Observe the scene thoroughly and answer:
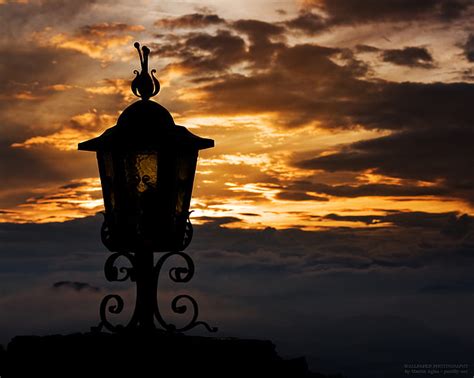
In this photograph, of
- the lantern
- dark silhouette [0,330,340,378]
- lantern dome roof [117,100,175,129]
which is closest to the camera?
dark silhouette [0,330,340,378]

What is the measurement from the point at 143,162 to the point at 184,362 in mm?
2152

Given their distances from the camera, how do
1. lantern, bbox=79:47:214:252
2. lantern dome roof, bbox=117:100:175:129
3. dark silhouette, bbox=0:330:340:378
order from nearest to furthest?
dark silhouette, bbox=0:330:340:378 → lantern, bbox=79:47:214:252 → lantern dome roof, bbox=117:100:175:129

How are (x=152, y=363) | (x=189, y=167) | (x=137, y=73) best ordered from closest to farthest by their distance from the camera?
1. (x=152, y=363)
2. (x=189, y=167)
3. (x=137, y=73)

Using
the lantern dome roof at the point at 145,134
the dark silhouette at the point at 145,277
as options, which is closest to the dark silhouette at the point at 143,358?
the dark silhouette at the point at 145,277

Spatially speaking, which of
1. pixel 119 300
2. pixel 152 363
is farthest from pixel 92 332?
pixel 152 363

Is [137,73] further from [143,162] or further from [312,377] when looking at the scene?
[312,377]

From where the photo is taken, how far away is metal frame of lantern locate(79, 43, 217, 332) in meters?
9.25

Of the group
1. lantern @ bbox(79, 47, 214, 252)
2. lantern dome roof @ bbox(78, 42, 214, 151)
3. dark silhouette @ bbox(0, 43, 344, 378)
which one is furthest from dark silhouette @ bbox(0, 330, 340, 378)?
lantern dome roof @ bbox(78, 42, 214, 151)

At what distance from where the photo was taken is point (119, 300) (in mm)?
9781

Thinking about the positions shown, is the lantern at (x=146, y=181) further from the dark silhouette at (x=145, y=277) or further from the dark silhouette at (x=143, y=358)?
the dark silhouette at (x=143, y=358)

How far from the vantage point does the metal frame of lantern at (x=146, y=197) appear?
925 centimetres

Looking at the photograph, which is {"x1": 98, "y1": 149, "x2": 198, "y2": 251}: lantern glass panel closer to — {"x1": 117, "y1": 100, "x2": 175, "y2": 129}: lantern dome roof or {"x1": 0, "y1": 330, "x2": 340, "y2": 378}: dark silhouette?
{"x1": 117, "y1": 100, "x2": 175, "y2": 129}: lantern dome roof

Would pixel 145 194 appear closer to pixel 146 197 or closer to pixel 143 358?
pixel 146 197

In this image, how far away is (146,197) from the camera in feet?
30.3
